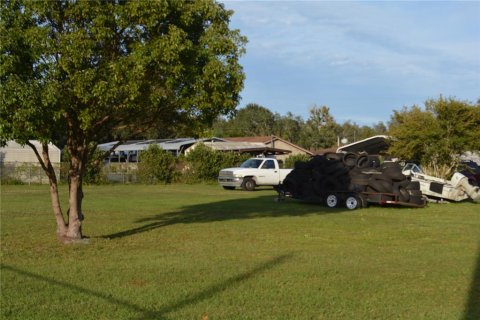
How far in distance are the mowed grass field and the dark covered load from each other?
403 cm

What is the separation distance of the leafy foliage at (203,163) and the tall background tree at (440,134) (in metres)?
13.6

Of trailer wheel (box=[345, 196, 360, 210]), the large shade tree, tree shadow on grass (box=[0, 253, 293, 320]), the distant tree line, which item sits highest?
the distant tree line

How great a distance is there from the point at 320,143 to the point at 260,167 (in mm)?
50217

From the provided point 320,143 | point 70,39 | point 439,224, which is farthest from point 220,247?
point 320,143

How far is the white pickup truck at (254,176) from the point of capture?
33.1m

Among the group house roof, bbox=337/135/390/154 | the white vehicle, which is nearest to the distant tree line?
house roof, bbox=337/135/390/154

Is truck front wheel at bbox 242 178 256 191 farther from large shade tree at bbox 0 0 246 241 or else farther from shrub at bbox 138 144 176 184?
large shade tree at bbox 0 0 246 241

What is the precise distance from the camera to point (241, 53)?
42.9ft

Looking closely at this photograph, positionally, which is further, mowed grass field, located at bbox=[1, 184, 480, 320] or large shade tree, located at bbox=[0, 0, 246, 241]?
large shade tree, located at bbox=[0, 0, 246, 241]

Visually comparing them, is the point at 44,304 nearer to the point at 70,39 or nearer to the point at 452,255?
the point at 70,39

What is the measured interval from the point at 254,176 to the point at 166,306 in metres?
26.2

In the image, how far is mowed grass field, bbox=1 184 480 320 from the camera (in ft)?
23.3

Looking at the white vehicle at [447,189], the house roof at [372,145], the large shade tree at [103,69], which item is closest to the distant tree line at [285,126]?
the house roof at [372,145]

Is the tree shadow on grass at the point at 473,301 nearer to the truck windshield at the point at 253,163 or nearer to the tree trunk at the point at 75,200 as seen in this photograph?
the tree trunk at the point at 75,200
